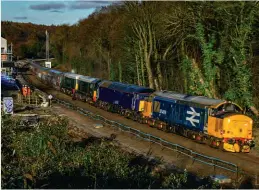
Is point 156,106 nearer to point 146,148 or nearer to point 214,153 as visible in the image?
point 146,148

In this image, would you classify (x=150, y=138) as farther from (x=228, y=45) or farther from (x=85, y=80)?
(x=85, y=80)

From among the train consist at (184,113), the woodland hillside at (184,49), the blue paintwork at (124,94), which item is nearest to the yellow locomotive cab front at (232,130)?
the train consist at (184,113)

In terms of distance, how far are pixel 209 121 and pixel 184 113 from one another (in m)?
3.28

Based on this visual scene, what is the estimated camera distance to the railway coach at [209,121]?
2536 cm

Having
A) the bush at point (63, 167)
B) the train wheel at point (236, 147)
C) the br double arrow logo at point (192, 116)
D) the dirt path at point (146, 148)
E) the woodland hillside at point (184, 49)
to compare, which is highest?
the woodland hillside at point (184, 49)

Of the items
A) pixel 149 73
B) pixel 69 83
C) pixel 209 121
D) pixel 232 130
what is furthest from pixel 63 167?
pixel 69 83

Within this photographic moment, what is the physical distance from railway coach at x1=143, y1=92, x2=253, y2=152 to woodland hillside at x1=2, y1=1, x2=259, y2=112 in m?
5.78

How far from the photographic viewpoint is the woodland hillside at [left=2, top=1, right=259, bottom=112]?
3469 centimetres

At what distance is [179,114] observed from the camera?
30.3 metres

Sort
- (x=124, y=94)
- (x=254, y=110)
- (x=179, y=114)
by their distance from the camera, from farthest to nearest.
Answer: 1. (x=124, y=94)
2. (x=254, y=110)
3. (x=179, y=114)

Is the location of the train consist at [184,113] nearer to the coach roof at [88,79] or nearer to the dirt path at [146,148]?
the coach roof at [88,79]

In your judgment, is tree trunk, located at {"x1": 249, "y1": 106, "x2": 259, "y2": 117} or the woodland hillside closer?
tree trunk, located at {"x1": 249, "y1": 106, "x2": 259, "y2": 117}

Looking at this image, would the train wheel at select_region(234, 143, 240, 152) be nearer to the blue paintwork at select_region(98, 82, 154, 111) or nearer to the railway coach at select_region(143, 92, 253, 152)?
the railway coach at select_region(143, 92, 253, 152)

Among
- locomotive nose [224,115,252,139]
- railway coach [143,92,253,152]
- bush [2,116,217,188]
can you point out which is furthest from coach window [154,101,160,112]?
Answer: bush [2,116,217,188]
